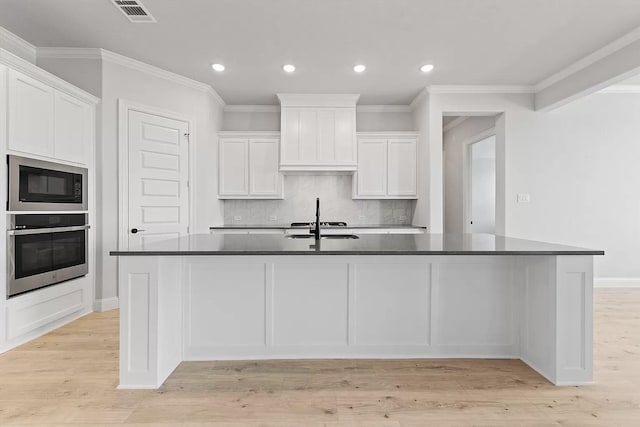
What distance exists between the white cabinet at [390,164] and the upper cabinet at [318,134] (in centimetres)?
23

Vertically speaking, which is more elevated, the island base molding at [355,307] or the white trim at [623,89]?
the white trim at [623,89]

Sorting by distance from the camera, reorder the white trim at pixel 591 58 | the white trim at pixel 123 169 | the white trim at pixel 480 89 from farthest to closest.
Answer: the white trim at pixel 480 89 → the white trim at pixel 123 169 → the white trim at pixel 591 58

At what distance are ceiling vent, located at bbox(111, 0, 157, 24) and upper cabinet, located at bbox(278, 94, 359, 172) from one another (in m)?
2.14

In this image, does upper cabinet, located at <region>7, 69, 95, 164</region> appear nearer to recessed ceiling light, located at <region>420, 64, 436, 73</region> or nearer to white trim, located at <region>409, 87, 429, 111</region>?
recessed ceiling light, located at <region>420, 64, 436, 73</region>

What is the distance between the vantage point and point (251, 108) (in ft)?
17.7

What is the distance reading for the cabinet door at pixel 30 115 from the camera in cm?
267

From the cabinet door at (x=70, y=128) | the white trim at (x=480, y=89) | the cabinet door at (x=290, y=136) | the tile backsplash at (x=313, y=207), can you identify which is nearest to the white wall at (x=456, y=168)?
the white trim at (x=480, y=89)

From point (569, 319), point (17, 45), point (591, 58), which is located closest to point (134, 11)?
point (17, 45)

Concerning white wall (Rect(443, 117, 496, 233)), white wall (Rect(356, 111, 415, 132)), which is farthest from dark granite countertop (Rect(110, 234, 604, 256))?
white wall (Rect(443, 117, 496, 233))

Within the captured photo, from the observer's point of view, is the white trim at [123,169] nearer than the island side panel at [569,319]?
No

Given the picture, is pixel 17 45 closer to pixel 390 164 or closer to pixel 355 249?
pixel 355 249

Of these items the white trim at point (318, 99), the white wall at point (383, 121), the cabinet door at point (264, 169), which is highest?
the white trim at point (318, 99)

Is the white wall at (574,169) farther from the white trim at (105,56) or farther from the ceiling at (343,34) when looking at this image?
the white trim at (105,56)

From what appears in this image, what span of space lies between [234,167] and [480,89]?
3497 mm
